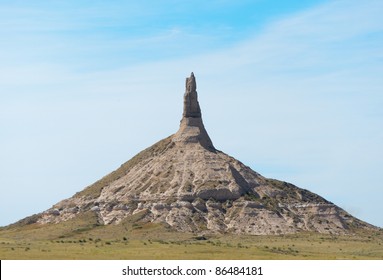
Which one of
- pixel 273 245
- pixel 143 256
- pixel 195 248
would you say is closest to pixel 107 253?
pixel 143 256

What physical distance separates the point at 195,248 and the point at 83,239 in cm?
4587

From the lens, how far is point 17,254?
140 m

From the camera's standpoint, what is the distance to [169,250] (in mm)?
155375

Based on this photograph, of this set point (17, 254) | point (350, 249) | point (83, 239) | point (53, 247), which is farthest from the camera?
point (83, 239)

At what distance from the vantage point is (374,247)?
7638 inches

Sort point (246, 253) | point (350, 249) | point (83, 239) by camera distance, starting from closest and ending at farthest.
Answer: point (246, 253) < point (350, 249) < point (83, 239)

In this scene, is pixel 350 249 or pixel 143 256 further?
pixel 350 249
